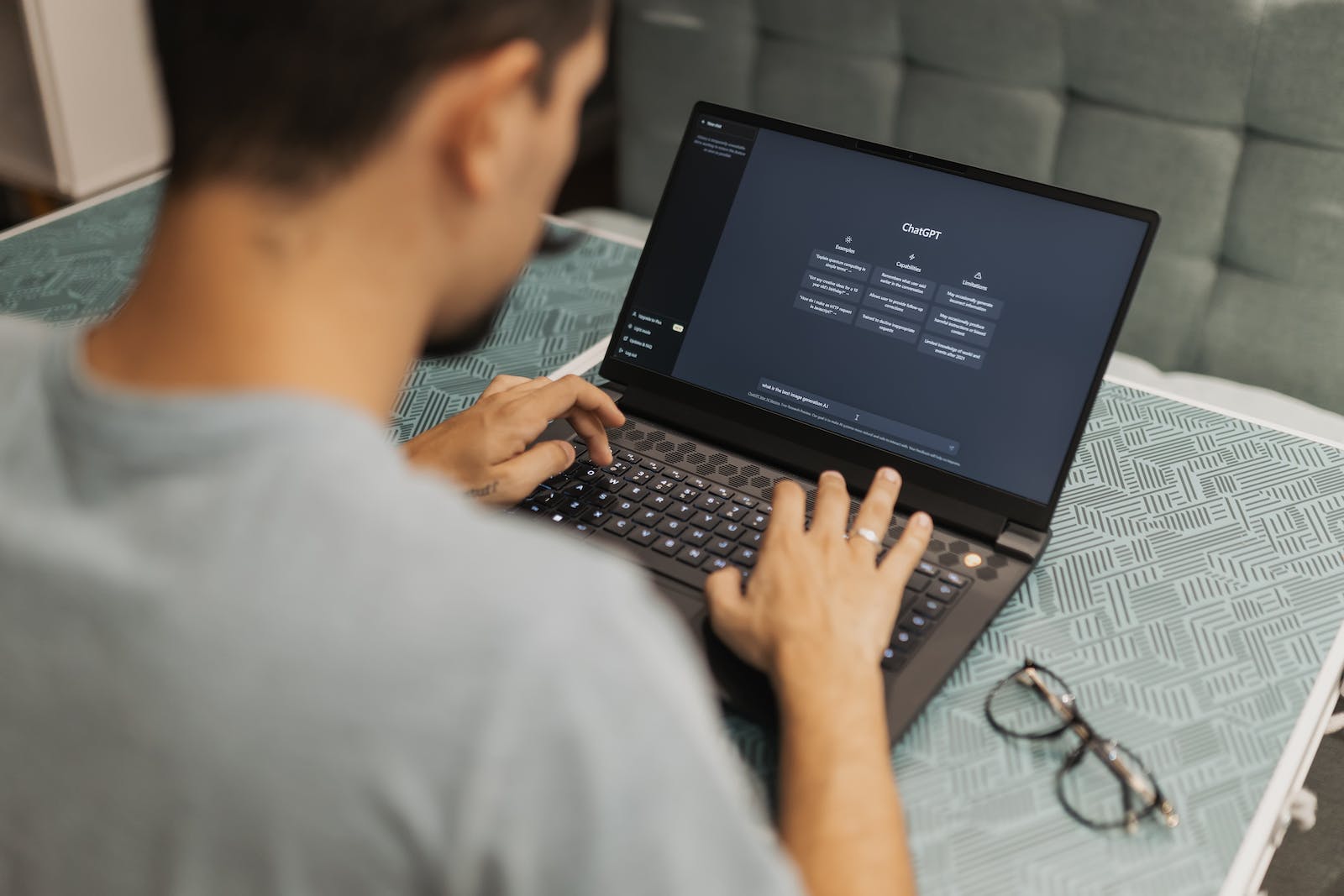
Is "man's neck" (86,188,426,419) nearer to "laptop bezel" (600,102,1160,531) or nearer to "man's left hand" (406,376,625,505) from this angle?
"man's left hand" (406,376,625,505)

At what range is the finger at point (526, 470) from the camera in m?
0.93

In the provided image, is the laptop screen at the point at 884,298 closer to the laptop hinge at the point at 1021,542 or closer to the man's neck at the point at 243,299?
the laptop hinge at the point at 1021,542

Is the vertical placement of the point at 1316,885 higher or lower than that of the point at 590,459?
lower

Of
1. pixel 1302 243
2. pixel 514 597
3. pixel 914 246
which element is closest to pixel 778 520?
pixel 914 246

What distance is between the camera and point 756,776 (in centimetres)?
75

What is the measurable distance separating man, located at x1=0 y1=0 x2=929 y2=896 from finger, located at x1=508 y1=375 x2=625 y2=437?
0.36 m

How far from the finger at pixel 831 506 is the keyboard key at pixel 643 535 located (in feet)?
0.42

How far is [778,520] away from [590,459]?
225 mm

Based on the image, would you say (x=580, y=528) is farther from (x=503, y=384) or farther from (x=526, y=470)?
(x=503, y=384)

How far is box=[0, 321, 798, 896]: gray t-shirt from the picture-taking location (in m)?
0.44

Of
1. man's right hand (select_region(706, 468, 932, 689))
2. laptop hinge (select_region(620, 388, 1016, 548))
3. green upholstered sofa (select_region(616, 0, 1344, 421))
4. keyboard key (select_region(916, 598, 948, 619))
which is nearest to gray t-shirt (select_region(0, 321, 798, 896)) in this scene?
man's right hand (select_region(706, 468, 932, 689))

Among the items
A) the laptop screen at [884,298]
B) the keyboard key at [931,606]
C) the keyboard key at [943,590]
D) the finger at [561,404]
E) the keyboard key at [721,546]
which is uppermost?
the laptop screen at [884,298]

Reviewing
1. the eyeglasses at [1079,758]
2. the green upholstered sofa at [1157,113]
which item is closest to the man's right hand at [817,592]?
the eyeglasses at [1079,758]

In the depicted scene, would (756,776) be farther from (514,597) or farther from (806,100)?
(806,100)
